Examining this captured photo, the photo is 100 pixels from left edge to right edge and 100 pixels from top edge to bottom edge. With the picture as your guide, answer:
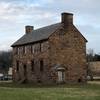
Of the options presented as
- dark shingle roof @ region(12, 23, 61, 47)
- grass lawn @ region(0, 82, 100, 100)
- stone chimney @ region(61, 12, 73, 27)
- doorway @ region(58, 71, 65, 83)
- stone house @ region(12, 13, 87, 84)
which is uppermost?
stone chimney @ region(61, 12, 73, 27)

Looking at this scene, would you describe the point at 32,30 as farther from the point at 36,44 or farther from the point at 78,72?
the point at 78,72

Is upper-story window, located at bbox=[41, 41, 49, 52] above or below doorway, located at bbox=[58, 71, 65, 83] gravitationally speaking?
above

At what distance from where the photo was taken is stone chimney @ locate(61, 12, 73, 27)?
6031 centimetres

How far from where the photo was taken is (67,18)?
60594mm

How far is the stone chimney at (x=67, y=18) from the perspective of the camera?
198ft

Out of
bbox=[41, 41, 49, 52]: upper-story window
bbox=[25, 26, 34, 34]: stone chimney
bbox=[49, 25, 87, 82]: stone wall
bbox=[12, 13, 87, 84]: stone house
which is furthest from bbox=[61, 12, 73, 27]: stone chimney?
bbox=[25, 26, 34, 34]: stone chimney

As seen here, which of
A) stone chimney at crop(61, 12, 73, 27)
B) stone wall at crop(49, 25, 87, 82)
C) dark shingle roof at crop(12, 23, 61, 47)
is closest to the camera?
stone wall at crop(49, 25, 87, 82)

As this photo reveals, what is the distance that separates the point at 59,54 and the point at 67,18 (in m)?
5.82

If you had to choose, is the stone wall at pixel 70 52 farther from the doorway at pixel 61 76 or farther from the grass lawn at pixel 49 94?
the grass lawn at pixel 49 94

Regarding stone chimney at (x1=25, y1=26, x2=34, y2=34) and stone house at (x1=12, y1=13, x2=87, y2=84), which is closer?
stone house at (x1=12, y1=13, x2=87, y2=84)

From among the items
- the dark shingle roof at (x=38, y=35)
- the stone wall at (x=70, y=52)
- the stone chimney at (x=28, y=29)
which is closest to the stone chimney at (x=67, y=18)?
the stone wall at (x=70, y=52)

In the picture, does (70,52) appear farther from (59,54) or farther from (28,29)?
(28,29)

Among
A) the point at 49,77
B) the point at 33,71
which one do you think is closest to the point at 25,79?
the point at 33,71

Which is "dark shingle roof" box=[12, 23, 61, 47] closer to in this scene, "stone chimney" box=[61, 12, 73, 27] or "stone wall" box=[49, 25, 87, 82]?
"stone chimney" box=[61, 12, 73, 27]
